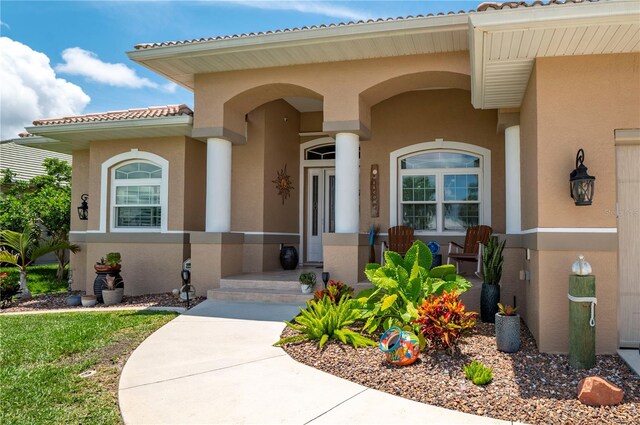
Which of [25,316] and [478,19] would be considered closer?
[478,19]

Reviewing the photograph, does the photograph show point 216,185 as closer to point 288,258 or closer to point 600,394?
point 288,258

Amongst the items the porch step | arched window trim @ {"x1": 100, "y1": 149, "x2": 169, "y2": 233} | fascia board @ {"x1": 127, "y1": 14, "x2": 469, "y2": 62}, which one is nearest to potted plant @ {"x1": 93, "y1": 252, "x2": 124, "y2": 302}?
arched window trim @ {"x1": 100, "y1": 149, "x2": 169, "y2": 233}

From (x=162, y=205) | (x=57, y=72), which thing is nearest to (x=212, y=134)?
(x=162, y=205)

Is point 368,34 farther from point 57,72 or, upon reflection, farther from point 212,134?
point 57,72

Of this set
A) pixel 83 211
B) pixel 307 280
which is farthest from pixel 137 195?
pixel 307 280

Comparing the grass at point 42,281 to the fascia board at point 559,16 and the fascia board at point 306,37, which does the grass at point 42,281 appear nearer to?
the fascia board at point 306,37

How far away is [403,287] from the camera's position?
5414 mm

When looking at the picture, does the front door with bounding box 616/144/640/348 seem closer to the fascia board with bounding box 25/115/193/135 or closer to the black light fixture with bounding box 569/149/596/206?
the black light fixture with bounding box 569/149/596/206

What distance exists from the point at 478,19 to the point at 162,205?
731cm

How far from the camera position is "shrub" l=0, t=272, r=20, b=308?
9.20 meters

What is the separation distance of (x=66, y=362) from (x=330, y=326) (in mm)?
2827

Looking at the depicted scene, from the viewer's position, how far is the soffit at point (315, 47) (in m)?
6.56

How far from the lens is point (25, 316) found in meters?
7.73

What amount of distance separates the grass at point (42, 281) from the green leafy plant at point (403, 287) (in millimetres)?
9071
